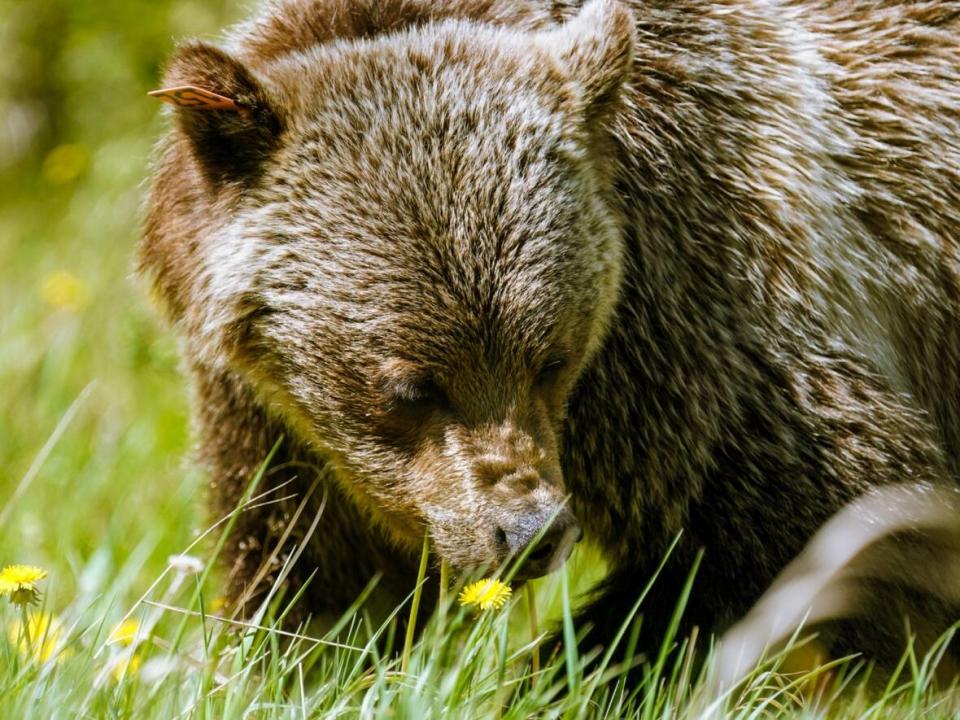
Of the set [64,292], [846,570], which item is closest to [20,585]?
[846,570]

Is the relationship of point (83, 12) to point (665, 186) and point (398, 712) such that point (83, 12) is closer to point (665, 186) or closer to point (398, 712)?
point (665, 186)

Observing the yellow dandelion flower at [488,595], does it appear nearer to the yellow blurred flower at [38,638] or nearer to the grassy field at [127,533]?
the grassy field at [127,533]

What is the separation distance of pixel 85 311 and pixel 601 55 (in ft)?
13.2

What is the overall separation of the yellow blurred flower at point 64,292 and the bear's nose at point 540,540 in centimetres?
405

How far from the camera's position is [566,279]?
378cm

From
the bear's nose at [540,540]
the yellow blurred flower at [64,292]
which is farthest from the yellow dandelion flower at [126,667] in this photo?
the yellow blurred flower at [64,292]

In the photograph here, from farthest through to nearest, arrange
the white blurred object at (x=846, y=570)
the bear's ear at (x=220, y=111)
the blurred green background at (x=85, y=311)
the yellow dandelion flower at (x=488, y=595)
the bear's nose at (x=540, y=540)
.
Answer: the blurred green background at (x=85, y=311) < the white blurred object at (x=846, y=570) < the bear's ear at (x=220, y=111) < the bear's nose at (x=540, y=540) < the yellow dandelion flower at (x=488, y=595)

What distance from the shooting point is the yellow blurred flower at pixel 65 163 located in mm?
8451

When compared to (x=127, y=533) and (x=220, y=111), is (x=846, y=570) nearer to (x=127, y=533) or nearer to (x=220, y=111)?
(x=220, y=111)

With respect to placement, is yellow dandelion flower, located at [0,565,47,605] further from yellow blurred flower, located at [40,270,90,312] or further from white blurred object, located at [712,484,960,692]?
yellow blurred flower, located at [40,270,90,312]

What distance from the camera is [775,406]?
415cm

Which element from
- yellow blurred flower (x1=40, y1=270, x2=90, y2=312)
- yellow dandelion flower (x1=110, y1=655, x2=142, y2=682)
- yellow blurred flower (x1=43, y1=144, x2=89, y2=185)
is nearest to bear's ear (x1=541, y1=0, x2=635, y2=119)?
yellow dandelion flower (x1=110, y1=655, x2=142, y2=682)

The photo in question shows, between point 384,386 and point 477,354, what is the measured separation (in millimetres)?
254

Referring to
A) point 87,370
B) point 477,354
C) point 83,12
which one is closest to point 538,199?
point 477,354
